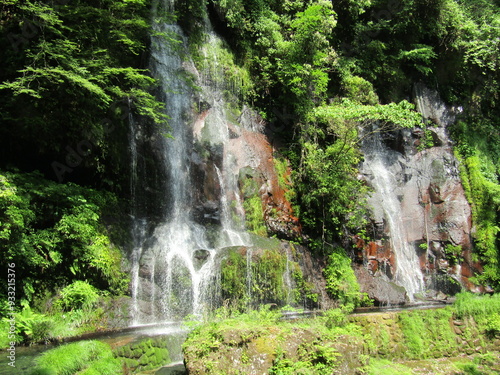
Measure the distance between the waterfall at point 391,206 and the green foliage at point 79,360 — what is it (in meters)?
11.3

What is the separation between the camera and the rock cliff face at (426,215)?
47.5 ft

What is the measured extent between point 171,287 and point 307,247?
5497 millimetres

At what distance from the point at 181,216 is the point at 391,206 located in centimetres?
936

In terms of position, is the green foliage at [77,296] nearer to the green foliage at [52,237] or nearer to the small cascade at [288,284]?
the green foliage at [52,237]

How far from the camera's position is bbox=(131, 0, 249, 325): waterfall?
32.0 feet

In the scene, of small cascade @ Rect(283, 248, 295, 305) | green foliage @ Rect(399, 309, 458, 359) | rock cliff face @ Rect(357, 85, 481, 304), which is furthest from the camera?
rock cliff face @ Rect(357, 85, 481, 304)

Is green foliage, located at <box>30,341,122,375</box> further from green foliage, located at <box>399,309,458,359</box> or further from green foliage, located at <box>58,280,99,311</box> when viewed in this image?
green foliage, located at <box>399,309,458,359</box>

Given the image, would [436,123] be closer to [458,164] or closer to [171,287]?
[458,164]

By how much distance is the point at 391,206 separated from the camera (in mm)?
16344

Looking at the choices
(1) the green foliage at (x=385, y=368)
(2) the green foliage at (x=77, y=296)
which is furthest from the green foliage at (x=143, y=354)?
(1) the green foliage at (x=385, y=368)

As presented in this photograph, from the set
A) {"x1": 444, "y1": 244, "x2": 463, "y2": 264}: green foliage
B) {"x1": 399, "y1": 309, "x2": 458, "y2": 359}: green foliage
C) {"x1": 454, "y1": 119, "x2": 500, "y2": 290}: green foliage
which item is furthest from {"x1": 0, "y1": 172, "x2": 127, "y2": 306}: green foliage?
{"x1": 454, "y1": 119, "x2": 500, "y2": 290}: green foliage

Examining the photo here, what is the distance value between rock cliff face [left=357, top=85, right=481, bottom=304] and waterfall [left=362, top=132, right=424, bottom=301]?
6cm

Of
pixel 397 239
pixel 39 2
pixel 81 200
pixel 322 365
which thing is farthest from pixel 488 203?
pixel 39 2

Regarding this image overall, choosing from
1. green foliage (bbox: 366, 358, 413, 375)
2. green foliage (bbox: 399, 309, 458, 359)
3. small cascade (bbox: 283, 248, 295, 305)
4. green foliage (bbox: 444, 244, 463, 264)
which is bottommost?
green foliage (bbox: 366, 358, 413, 375)
